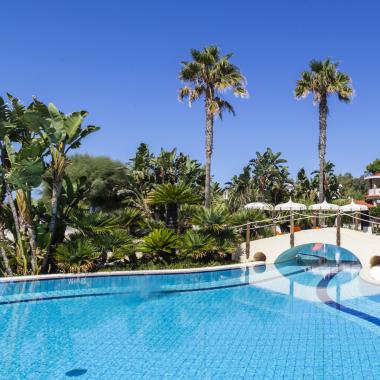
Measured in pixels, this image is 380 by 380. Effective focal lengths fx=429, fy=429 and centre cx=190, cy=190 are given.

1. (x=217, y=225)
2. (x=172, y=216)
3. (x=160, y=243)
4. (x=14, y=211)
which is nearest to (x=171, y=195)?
(x=172, y=216)

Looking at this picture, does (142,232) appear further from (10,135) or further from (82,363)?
(82,363)

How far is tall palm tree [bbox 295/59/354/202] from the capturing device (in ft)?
91.5

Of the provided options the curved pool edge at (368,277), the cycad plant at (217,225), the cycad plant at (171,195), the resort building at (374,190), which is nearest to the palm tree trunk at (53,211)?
the cycad plant at (171,195)

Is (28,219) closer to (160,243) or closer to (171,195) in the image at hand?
(160,243)

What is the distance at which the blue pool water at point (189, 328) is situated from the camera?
7.47 metres

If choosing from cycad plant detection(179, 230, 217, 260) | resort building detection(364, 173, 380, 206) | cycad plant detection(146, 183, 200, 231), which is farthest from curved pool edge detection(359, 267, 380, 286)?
resort building detection(364, 173, 380, 206)

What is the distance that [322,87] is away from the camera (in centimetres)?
2822

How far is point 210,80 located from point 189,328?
15.5m

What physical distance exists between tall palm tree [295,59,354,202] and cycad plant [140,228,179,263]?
44.4 feet

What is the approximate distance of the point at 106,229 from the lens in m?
16.8

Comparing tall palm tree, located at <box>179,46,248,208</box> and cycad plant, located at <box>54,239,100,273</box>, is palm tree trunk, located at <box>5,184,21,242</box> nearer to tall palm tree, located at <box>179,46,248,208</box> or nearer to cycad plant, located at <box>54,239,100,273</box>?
cycad plant, located at <box>54,239,100,273</box>

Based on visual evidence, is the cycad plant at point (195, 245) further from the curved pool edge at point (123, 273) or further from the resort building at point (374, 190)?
the resort building at point (374, 190)

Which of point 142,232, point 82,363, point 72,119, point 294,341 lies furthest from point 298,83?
point 82,363

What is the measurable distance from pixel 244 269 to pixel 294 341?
31.2 ft
